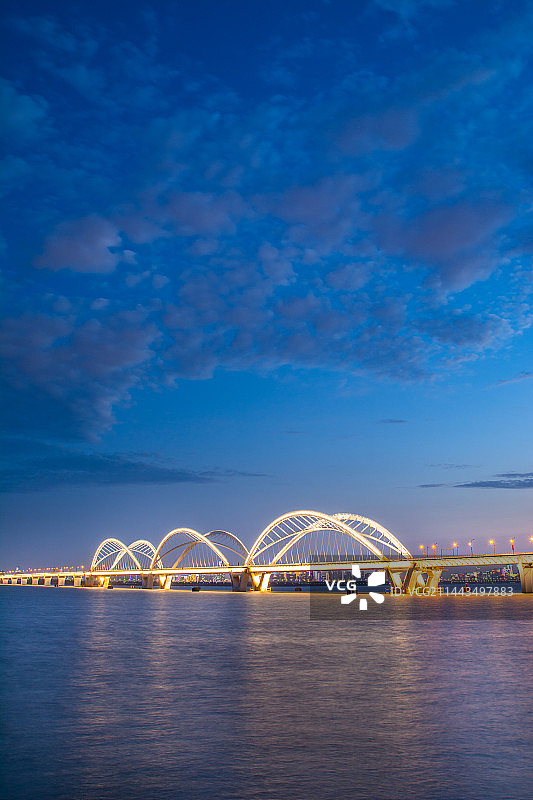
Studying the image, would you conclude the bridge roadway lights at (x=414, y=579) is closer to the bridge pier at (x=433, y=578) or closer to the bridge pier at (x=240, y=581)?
the bridge pier at (x=433, y=578)

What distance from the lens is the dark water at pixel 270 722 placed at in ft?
46.5

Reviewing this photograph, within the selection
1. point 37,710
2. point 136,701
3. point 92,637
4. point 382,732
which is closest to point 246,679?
point 136,701

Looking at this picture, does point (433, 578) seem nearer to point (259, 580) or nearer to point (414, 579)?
point (414, 579)

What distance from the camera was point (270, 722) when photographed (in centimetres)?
2009

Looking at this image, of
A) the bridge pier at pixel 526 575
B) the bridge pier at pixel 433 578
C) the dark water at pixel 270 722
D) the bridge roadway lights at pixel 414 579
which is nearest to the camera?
the dark water at pixel 270 722

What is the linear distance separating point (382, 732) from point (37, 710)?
11965 millimetres

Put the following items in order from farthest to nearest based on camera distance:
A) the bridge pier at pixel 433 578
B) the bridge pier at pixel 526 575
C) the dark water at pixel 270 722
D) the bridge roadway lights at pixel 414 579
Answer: the bridge pier at pixel 433 578, the bridge roadway lights at pixel 414 579, the bridge pier at pixel 526 575, the dark water at pixel 270 722

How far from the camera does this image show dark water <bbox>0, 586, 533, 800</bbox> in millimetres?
14172

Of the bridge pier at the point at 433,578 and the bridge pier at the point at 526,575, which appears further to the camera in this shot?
the bridge pier at the point at 433,578

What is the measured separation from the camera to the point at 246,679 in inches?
1144

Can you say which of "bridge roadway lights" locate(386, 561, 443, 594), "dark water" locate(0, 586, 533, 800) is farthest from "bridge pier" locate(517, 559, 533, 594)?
"dark water" locate(0, 586, 533, 800)

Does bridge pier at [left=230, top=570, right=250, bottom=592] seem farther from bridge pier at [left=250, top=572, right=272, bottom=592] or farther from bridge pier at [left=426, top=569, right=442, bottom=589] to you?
bridge pier at [left=426, top=569, right=442, bottom=589]

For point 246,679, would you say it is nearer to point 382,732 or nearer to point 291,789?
point 382,732

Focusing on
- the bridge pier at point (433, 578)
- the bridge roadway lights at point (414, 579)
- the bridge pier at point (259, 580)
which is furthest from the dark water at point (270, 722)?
the bridge pier at point (259, 580)
